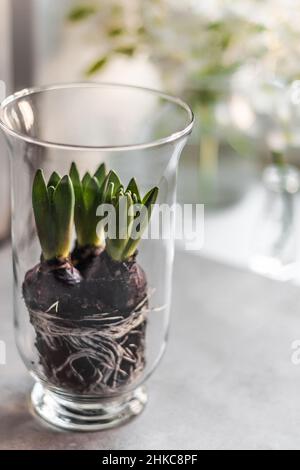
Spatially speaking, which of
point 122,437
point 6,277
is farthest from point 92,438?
point 6,277

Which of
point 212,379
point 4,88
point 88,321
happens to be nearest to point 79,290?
point 88,321

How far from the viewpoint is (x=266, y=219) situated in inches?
39.2

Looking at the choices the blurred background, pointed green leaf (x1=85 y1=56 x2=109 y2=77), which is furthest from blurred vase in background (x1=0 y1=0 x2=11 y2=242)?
pointed green leaf (x1=85 y1=56 x2=109 y2=77)

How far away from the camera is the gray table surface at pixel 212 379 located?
25.3 inches

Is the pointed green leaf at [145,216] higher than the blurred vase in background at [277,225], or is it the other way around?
the pointed green leaf at [145,216]

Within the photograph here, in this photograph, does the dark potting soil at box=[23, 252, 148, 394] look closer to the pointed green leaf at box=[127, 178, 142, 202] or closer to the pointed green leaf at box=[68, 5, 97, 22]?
the pointed green leaf at box=[127, 178, 142, 202]

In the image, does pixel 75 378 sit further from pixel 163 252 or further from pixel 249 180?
pixel 249 180

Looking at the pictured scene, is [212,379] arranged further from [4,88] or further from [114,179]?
[4,88]

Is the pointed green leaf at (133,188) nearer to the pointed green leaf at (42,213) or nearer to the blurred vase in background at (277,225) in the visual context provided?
the pointed green leaf at (42,213)

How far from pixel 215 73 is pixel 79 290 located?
1.45 feet

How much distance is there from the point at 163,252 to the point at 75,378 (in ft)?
0.39

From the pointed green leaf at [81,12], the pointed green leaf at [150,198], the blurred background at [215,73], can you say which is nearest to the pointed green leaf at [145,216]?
the pointed green leaf at [150,198]

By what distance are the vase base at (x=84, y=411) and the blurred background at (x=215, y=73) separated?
29 cm

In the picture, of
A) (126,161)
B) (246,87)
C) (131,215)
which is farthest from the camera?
(246,87)
